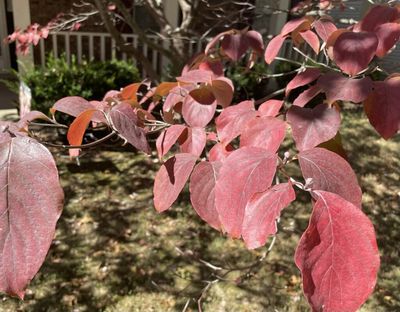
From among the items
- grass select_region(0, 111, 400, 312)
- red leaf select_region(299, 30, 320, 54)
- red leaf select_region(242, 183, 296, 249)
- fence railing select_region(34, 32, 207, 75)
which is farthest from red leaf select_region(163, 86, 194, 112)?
fence railing select_region(34, 32, 207, 75)

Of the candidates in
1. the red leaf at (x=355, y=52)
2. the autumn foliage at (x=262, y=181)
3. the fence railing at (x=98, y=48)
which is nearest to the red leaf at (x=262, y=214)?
the autumn foliage at (x=262, y=181)

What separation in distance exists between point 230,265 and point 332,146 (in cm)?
272

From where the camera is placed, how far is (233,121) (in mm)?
1034

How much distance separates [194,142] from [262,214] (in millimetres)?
452

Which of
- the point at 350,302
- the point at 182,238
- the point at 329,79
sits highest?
the point at 329,79

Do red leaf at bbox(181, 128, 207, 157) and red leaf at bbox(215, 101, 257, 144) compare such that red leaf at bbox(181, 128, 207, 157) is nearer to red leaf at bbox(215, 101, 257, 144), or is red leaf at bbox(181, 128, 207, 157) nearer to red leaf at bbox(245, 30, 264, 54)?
red leaf at bbox(215, 101, 257, 144)

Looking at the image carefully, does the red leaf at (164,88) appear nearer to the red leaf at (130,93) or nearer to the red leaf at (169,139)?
the red leaf at (130,93)

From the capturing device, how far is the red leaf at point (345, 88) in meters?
0.86

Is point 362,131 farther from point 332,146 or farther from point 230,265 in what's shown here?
point 332,146

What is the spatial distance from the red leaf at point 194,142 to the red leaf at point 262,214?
0.40m

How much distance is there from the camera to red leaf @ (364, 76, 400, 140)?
0.87 m

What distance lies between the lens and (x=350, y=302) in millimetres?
519

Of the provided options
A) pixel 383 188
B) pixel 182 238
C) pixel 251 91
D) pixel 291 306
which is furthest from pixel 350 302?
pixel 251 91

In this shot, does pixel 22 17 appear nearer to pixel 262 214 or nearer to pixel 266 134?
pixel 266 134
